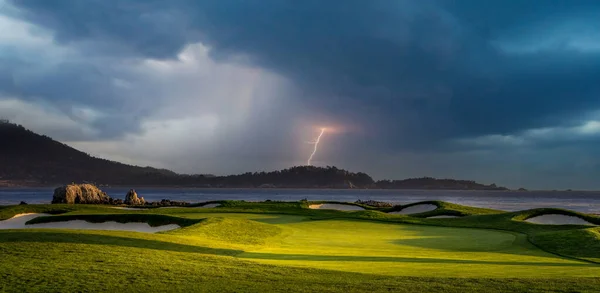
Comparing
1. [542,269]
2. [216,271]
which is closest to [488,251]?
[542,269]

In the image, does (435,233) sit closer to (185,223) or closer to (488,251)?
(488,251)

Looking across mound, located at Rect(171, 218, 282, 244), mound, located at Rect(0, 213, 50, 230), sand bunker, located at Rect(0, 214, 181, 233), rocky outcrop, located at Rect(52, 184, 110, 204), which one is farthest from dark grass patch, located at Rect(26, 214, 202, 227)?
rocky outcrop, located at Rect(52, 184, 110, 204)

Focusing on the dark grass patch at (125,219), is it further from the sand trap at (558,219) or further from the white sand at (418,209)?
the white sand at (418,209)

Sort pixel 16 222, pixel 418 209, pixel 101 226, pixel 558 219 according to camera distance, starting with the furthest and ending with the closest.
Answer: pixel 418 209, pixel 558 219, pixel 16 222, pixel 101 226

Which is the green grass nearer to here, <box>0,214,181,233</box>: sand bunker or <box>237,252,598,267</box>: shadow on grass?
<box>237,252,598,267</box>: shadow on grass

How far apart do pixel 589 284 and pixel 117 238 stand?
12.6m

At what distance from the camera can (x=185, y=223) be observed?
25281 millimetres

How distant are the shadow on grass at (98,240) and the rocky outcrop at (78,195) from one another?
4762 cm

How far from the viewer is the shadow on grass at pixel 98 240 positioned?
14.4 m

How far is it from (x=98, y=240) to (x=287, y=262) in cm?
563

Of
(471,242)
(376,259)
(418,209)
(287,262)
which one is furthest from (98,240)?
(418,209)

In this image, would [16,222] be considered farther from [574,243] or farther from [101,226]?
[574,243]

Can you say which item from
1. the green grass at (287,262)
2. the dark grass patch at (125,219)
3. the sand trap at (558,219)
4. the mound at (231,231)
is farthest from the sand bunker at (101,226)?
the sand trap at (558,219)

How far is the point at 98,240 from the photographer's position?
15.0m
